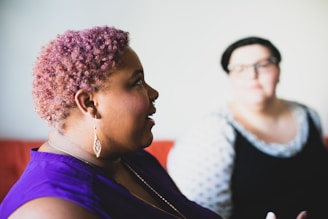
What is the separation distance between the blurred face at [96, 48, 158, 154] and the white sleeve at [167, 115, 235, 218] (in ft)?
2.12

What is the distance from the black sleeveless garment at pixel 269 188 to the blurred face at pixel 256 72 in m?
0.18

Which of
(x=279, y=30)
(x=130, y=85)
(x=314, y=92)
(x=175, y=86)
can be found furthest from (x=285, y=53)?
(x=130, y=85)

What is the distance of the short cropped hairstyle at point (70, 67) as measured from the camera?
2.28ft

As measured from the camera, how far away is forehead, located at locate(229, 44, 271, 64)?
1449mm

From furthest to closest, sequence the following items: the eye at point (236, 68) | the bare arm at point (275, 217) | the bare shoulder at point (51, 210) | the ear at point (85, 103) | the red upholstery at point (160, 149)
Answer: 1. the red upholstery at point (160, 149)
2. the eye at point (236, 68)
3. the bare arm at point (275, 217)
4. the ear at point (85, 103)
5. the bare shoulder at point (51, 210)

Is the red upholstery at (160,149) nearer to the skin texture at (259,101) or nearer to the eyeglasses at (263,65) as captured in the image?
the skin texture at (259,101)

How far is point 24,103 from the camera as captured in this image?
1566mm

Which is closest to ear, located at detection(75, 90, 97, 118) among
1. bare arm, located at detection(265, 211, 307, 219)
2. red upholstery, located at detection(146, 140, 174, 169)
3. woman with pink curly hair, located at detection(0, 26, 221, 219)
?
woman with pink curly hair, located at detection(0, 26, 221, 219)

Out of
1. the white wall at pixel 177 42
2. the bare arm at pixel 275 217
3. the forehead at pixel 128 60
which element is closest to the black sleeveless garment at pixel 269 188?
the bare arm at pixel 275 217

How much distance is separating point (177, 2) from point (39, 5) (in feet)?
2.15

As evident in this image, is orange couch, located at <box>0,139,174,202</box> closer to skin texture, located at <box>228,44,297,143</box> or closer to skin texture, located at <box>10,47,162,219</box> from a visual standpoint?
skin texture, located at <box>10,47,162,219</box>

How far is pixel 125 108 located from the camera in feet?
2.41

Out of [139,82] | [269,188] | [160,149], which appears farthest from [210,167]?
[139,82]

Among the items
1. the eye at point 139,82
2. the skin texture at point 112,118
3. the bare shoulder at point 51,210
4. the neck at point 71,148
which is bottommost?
the bare shoulder at point 51,210
